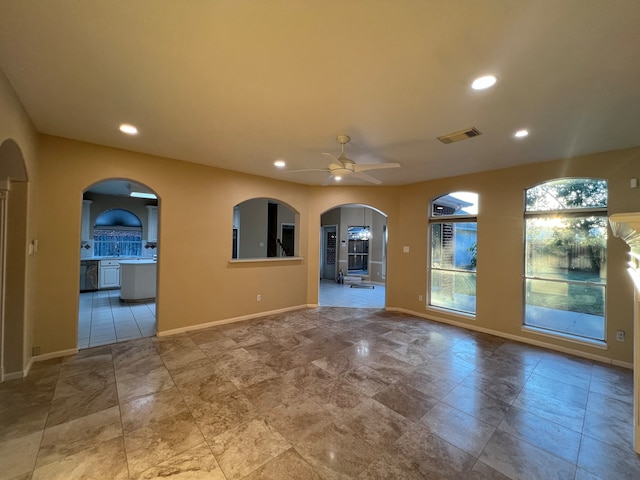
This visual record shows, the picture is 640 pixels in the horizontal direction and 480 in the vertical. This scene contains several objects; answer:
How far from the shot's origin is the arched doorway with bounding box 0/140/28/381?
2748 millimetres

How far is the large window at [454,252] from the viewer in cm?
489

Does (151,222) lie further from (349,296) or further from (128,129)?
(349,296)

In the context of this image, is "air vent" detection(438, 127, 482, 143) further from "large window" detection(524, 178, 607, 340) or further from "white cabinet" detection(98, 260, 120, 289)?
"white cabinet" detection(98, 260, 120, 289)

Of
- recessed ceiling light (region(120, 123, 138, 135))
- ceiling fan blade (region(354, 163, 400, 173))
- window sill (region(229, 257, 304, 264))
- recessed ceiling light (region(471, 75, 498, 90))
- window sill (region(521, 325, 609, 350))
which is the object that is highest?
recessed ceiling light (region(120, 123, 138, 135))

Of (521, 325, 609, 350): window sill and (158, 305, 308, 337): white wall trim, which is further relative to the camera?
(158, 305, 308, 337): white wall trim

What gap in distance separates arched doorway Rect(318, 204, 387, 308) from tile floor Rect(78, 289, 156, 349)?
18.1ft

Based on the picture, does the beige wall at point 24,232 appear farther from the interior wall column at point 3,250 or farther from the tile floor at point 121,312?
the tile floor at point 121,312

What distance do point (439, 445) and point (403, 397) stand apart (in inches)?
24.0

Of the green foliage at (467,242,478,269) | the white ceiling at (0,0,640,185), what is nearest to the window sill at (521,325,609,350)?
the green foliage at (467,242,478,269)

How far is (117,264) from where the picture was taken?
7480mm

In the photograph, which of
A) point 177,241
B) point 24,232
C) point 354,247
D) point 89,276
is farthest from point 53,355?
point 354,247

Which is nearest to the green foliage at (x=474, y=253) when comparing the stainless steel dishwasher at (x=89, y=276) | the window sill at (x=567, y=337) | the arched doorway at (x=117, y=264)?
the window sill at (x=567, y=337)

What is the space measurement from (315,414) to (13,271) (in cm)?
350

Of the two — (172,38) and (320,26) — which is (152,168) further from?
(320,26)
